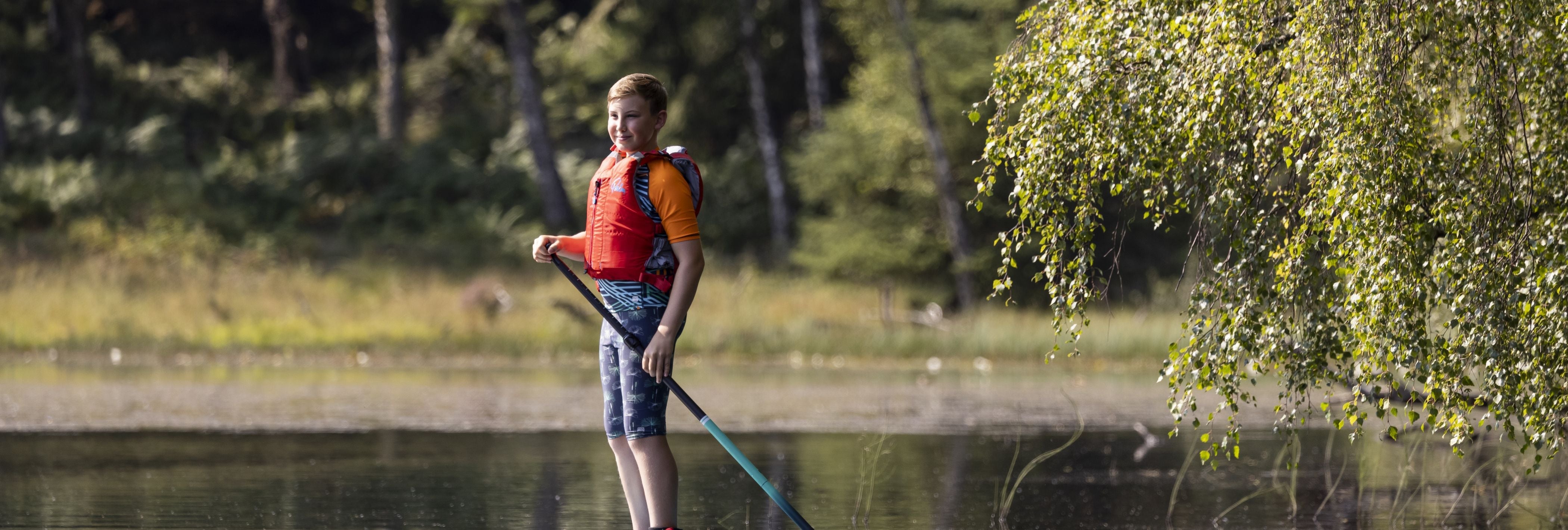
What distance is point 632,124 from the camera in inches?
231

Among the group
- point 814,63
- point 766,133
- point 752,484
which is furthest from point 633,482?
point 766,133

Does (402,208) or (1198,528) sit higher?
(402,208)

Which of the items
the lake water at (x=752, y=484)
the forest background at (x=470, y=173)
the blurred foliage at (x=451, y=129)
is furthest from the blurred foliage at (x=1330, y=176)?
the blurred foliage at (x=451, y=129)

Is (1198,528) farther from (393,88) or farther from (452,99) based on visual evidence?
(452,99)

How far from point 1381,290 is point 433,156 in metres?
29.8

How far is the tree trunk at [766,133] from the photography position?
31.8 m

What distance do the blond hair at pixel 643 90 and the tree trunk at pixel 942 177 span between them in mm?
20749

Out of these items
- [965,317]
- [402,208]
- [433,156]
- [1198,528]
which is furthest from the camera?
[433,156]

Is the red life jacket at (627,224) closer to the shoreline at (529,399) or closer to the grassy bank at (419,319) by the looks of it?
the shoreline at (529,399)

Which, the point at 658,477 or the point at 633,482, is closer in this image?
the point at 658,477

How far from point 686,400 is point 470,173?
28493mm

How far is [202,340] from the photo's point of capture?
75.6 feet

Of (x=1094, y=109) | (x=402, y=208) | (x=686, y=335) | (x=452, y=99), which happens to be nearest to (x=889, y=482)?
(x=1094, y=109)

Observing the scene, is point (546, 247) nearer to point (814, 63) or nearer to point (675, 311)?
point (675, 311)
